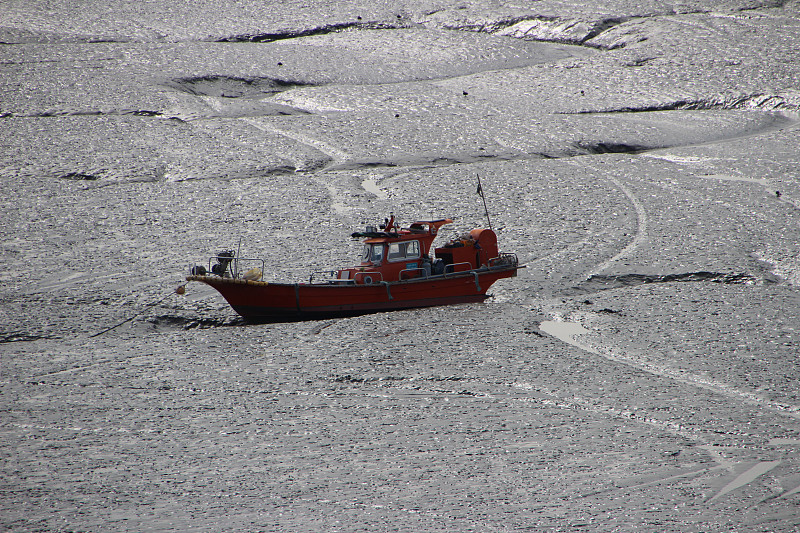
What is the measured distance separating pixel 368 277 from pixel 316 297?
0.96 meters

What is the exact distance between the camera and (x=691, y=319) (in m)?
13.0

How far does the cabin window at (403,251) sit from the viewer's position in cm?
1384

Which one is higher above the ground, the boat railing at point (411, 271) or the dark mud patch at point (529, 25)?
the dark mud patch at point (529, 25)

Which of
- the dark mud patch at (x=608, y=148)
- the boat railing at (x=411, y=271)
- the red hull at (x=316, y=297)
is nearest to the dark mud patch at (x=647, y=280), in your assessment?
the boat railing at (x=411, y=271)

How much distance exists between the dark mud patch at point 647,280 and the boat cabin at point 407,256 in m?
1.97

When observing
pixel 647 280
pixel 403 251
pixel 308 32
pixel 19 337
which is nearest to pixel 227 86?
pixel 308 32

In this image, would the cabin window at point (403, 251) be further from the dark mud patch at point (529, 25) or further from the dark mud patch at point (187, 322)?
the dark mud patch at point (529, 25)

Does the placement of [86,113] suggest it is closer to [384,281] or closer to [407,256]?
[407,256]

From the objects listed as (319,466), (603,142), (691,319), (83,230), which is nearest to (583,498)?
(319,466)

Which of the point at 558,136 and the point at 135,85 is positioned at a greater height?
the point at 135,85

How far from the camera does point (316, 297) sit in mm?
13195

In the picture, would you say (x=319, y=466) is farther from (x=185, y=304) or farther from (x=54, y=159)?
(x=54, y=159)

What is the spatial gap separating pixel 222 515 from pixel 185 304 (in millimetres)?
6927

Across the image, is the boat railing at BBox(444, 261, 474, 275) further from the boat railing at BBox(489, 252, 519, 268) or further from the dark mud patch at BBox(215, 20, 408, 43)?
the dark mud patch at BBox(215, 20, 408, 43)
